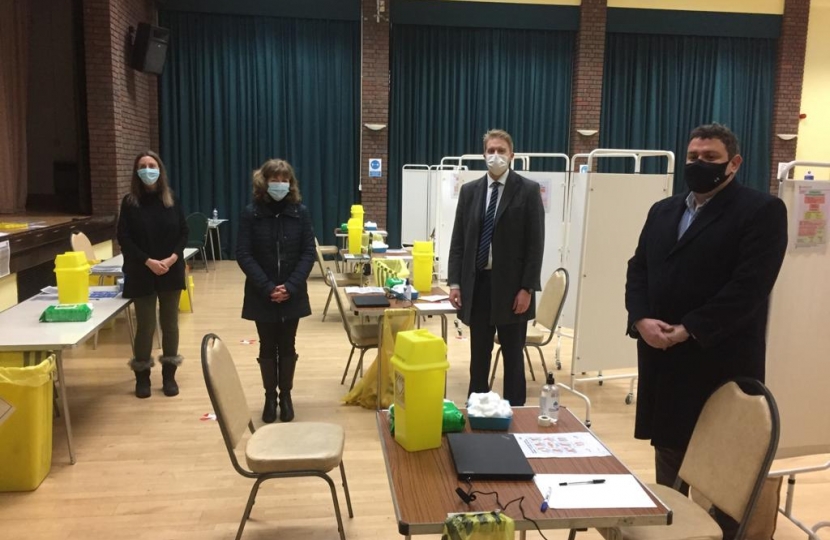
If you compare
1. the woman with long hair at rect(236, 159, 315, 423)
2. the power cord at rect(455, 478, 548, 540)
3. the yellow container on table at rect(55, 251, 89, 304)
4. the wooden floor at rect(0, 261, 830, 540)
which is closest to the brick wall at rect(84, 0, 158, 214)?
the wooden floor at rect(0, 261, 830, 540)

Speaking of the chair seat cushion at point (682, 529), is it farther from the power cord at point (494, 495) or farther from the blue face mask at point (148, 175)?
the blue face mask at point (148, 175)

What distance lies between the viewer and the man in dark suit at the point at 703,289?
78.7 inches

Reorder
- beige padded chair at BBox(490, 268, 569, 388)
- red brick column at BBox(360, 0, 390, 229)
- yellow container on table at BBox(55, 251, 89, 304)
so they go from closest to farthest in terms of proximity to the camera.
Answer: yellow container on table at BBox(55, 251, 89, 304) → beige padded chair at BBox(490, 268, 569, 388) → red brick column at BBox(360, 0, 390, 229)

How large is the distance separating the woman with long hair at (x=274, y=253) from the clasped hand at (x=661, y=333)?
6.24 feet

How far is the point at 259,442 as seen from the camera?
2393mm

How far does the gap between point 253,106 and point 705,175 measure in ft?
28.8

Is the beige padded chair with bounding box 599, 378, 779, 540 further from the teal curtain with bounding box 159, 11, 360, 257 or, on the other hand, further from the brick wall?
the teal curtain with bounding box 159, 11, 360, 257

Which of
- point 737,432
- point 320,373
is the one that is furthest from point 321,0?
point 737,432

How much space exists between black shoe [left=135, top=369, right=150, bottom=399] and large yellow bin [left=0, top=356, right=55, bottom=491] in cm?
117

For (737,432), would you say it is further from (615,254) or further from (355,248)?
(355,248)

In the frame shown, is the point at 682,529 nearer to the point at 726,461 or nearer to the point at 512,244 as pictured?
the point at 726,461

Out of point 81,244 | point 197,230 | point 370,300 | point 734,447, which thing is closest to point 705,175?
point 734,447

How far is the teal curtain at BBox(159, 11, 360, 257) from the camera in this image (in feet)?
31.3

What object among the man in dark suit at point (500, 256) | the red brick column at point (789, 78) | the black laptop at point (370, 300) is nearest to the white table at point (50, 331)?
the black laptop at point (370, 300)
